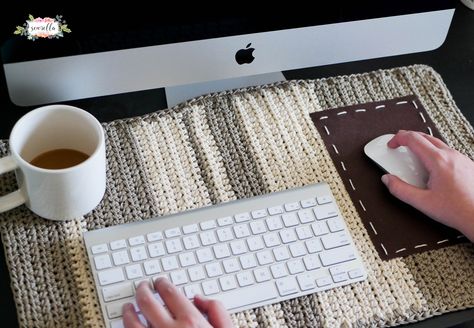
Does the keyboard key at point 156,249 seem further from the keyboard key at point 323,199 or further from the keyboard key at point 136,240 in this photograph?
the keyboard key at point 323,199

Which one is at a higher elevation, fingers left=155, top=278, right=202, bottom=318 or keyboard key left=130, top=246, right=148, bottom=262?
keyboard key left=130, top=246, right=148, bottom=262

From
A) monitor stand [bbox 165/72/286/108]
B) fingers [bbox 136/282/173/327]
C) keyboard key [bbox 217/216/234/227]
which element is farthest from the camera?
monitor stand [bbox 165/72/286/108]

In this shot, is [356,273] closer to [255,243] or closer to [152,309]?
[255,243]

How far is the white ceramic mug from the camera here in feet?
2.00

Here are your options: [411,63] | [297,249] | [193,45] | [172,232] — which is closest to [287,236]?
[297,249]

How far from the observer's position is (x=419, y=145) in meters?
0.73

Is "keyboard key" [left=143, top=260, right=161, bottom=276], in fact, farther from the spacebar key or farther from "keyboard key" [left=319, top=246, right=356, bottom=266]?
"keyboard key" [left=319, top=246, right=356, bottom=266]

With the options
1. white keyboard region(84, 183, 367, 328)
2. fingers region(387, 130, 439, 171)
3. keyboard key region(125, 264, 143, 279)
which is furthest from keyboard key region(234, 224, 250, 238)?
fingers region(387, 130, 439, 171)

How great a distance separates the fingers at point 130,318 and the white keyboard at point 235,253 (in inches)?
0.6

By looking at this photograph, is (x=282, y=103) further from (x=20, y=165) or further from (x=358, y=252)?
(x=20, y=165)

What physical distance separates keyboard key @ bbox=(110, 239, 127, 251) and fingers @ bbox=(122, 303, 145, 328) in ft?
0.23

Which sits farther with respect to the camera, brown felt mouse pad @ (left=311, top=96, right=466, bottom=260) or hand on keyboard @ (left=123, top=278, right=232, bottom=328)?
brown felt mouse pad @ (left=311, top=96, right=466, bottom=260)

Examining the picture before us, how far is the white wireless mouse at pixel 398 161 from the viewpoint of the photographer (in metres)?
0.73

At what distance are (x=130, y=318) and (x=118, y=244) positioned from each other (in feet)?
0.30
